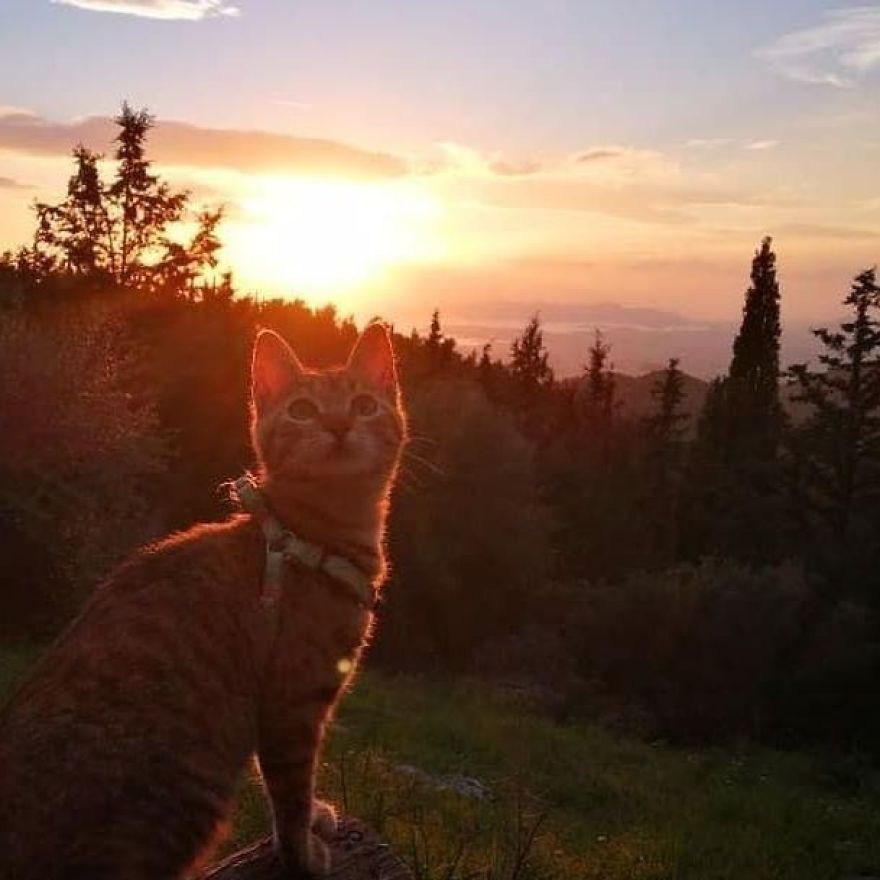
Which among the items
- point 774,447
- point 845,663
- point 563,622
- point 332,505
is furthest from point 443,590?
point 332,505

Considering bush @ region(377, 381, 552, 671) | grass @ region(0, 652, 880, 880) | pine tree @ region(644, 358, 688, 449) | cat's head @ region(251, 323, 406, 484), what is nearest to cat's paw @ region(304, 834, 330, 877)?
grass @ region(0, 652, 880, 880)

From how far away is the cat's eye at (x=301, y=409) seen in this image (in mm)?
5965

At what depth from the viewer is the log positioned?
5.36 metres

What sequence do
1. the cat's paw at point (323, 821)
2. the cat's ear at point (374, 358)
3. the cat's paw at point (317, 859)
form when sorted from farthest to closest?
1. the cat's ear at point (374, 358)
2. the cat's paw at point (323, 821)
3. the cat's paw at point (317, 859)

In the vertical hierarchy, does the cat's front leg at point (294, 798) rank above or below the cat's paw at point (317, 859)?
above

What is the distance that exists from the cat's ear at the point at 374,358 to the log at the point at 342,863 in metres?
2.48

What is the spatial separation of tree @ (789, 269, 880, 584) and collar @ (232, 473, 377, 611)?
43445 mm

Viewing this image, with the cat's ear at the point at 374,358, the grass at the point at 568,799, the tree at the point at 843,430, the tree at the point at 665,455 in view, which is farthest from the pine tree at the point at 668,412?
the cat's ear at the point at 374,358

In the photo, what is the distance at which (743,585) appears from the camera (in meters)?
37.9

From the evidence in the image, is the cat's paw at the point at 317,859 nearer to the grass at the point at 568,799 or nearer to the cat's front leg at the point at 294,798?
the cat's front leg at the point at 294,798

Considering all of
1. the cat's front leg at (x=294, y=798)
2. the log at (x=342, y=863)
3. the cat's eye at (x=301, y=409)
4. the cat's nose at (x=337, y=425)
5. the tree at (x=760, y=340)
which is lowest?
the log at (x=342, y=863)

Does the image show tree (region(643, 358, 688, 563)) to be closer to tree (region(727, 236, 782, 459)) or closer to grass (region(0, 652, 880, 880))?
tree (region(727, 236, 782, 459))

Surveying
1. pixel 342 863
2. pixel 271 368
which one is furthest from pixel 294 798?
pixel 271 368

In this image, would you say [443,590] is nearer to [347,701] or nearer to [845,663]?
[845,663]
